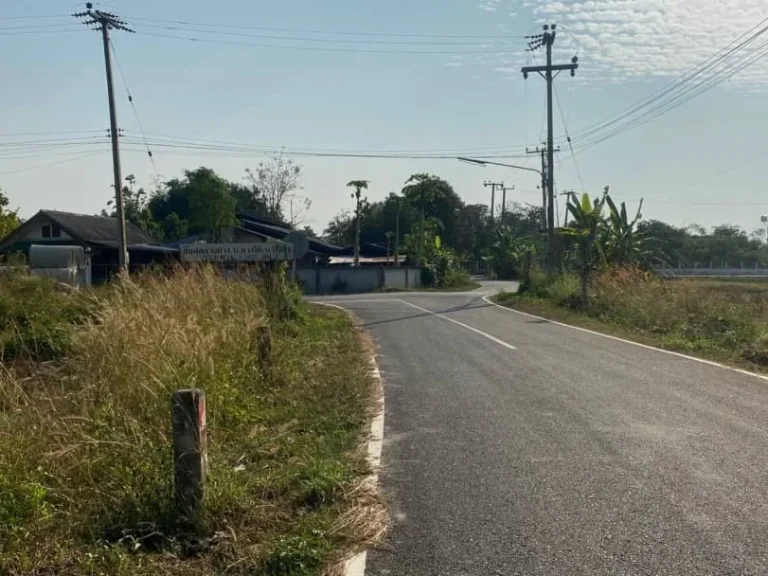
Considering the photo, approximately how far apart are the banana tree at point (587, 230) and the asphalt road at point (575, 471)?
52.8 feet

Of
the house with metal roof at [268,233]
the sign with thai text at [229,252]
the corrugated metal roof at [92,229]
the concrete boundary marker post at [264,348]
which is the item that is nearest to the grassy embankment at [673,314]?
the concrete boundary marker post at [264,348]

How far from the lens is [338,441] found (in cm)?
730

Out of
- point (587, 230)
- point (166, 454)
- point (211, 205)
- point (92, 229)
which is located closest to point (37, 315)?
point (166, 454)

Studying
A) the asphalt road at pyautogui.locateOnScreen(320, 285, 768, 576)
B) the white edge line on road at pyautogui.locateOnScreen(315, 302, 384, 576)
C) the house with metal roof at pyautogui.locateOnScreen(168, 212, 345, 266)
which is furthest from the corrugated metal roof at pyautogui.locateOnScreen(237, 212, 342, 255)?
the white edge line on road at pyautogui.locateOnScreen(315, 302, 384, 576)

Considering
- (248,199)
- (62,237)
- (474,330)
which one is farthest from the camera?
(248,199)

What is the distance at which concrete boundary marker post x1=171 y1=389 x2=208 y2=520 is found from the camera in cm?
495

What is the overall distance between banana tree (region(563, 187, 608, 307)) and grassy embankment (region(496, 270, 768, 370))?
0.74m

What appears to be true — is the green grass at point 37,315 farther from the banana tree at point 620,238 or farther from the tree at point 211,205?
the tree at point 211,205

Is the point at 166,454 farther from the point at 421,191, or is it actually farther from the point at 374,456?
the point at 421,191

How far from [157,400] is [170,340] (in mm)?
1174

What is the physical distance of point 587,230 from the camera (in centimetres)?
2891

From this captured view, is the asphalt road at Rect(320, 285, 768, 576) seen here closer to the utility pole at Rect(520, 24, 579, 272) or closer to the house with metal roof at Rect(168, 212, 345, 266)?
the utility pole at Rect(520, 24, 579, 272)

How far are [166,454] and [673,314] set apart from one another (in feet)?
56.9

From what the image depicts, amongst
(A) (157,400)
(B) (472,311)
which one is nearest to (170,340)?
(A) (157,400)
